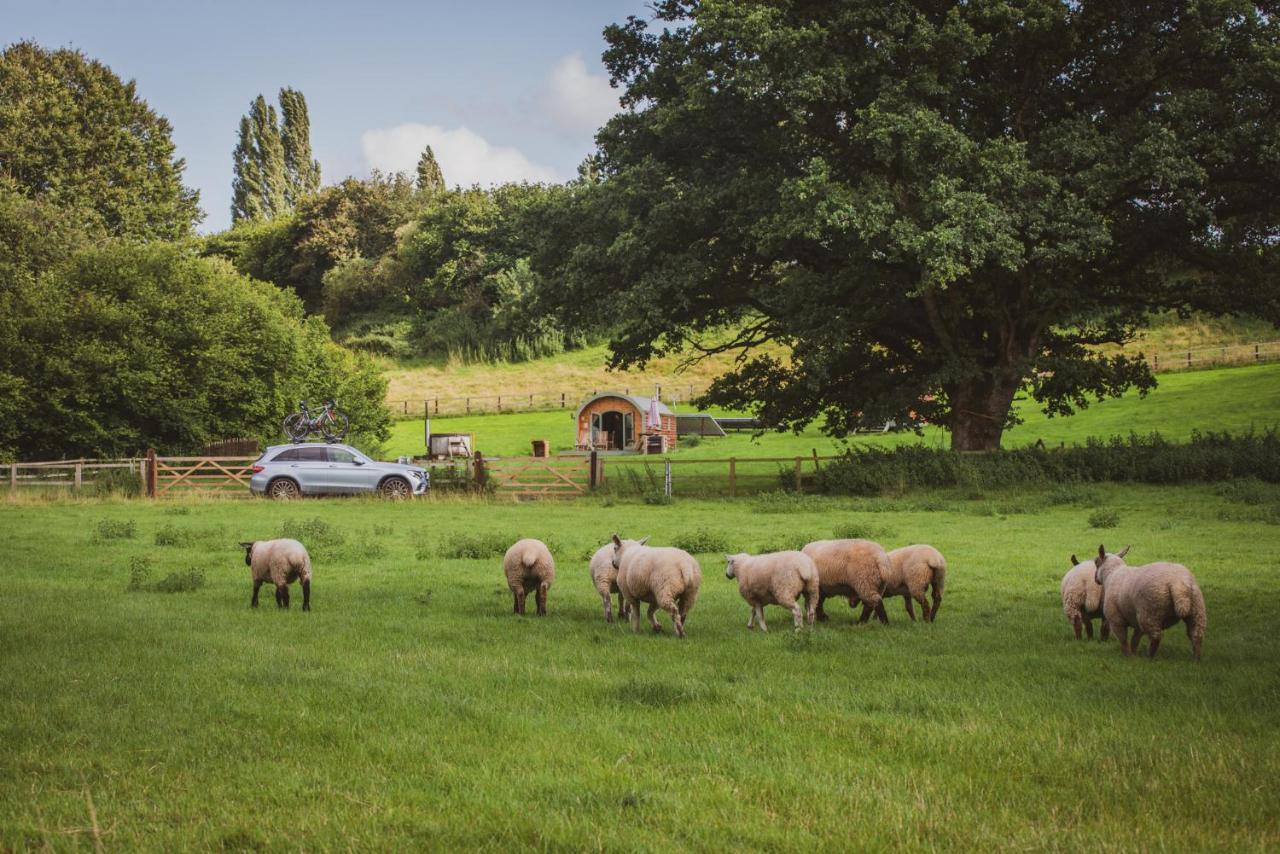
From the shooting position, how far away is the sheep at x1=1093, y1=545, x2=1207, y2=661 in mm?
8297

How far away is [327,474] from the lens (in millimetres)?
31156

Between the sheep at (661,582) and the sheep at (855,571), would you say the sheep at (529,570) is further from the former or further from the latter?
the sheep at (855,571)

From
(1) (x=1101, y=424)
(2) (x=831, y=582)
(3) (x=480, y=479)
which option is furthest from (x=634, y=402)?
(2) (x=831, y=582)

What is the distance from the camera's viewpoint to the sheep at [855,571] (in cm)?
1042

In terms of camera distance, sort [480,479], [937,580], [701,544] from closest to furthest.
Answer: [937,580] → [701,544] → [480,479]

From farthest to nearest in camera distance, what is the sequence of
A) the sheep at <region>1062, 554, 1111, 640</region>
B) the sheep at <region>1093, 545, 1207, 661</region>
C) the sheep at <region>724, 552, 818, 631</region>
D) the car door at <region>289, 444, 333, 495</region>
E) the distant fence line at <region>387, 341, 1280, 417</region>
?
the distant fence line at <region>387, 341, 1280, 417</region>
the car door at <region>289, 444, 333, 495</region>
the sheep at <region>724, 552, 818, 631</region>
the sheep at <region>1062, 554, 1111, 640</region>
the sheep at <region>1093, 545, 1207, 661</region>

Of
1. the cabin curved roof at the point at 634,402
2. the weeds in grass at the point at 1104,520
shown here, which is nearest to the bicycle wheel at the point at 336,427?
the cabin curved roof at the point at 634,402

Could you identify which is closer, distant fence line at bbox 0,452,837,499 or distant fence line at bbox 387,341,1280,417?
distant fence line at bbox 0,452,837,499

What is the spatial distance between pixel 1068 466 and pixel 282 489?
73.8 ft

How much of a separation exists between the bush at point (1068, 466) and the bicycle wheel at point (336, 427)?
17.9m

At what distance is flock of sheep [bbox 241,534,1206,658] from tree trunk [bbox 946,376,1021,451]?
17882 millimetres

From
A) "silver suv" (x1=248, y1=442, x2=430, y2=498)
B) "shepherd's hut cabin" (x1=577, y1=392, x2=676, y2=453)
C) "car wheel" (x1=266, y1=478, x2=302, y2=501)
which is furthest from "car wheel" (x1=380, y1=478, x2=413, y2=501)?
"shepherd's hut cabin" (x1=577, y1=392, x2=676, y2=453)

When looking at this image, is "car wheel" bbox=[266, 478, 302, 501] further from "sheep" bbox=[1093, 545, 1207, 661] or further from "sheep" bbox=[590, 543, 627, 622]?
"sheep" bbox=[1093, 545, 1207, 661]

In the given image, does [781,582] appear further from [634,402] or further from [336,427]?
[634,402]
